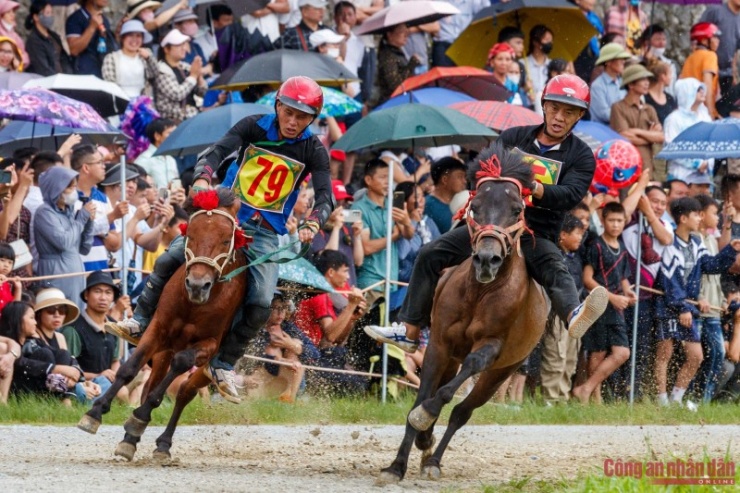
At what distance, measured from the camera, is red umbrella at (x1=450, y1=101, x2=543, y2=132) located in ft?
53.4

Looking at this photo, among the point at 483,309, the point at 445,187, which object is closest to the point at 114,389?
the point at 483,309

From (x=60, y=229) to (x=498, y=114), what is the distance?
5.67 metres

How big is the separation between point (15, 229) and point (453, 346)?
5451 millimetres

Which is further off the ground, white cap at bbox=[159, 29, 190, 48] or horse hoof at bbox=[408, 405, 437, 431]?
white cap at bbox=[159, 29, 190, 48]

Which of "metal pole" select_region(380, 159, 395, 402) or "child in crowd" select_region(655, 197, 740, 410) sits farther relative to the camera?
"child in crowd" select_region(655, 197, 740, 410)

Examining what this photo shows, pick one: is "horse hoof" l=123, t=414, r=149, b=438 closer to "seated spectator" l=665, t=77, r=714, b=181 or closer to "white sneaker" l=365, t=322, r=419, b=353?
"white sneaker" l=365, t=322, r=419, b=353

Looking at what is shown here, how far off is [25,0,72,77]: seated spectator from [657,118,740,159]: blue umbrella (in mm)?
7656

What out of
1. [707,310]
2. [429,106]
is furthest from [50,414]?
[707,310]

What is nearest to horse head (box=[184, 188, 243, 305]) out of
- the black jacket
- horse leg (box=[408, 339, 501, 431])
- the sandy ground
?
the sandy ground

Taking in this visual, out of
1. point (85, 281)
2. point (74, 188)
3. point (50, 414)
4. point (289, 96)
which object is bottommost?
point (50, 414)

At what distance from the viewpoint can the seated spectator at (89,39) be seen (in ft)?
56.8

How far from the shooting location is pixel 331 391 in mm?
14031

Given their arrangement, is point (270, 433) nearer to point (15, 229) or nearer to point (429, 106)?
point (15, 229)

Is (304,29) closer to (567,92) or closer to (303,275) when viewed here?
(303,275)
